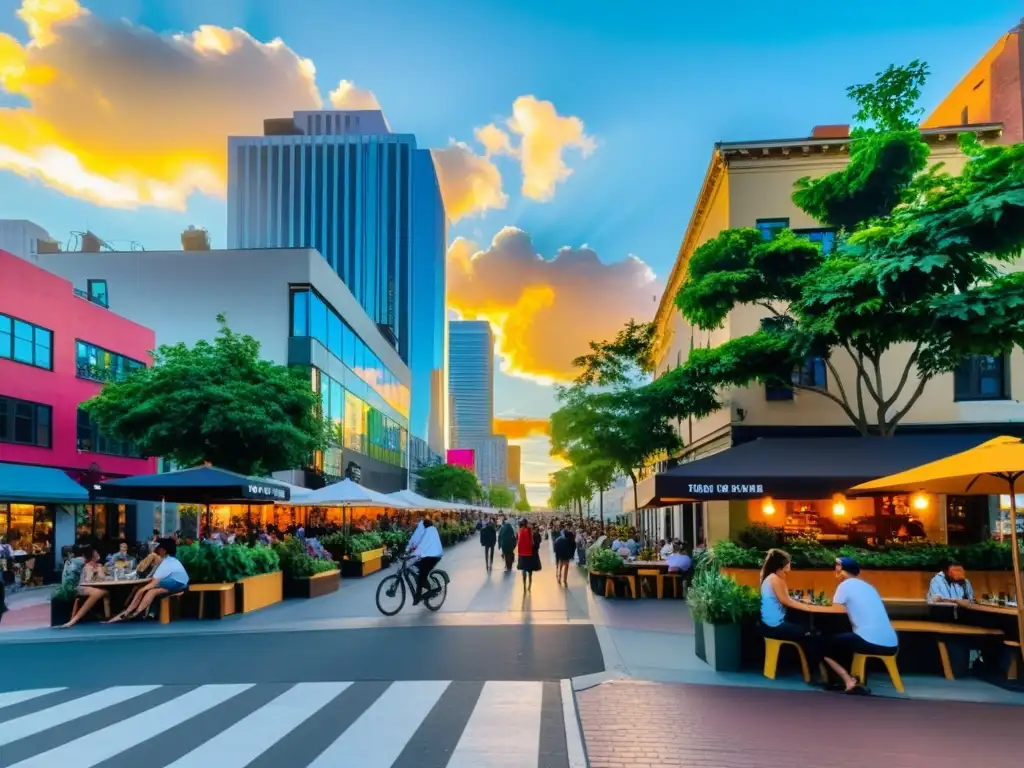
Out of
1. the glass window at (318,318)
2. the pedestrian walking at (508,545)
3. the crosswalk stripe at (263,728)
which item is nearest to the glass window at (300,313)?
the glass window at (318,318)

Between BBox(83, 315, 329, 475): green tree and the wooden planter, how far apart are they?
995 centimetres

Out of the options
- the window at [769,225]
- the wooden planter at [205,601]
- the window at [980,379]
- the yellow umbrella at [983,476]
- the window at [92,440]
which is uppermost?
the window at [769,225]

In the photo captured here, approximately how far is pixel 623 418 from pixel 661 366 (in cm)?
2375

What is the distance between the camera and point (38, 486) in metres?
26.8

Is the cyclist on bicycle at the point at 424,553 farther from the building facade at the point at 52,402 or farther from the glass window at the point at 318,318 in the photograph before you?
the glass window at the point at 318,318

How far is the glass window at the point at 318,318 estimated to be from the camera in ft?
157

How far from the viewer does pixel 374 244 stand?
152 metres

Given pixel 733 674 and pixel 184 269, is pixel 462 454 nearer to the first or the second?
pixel 184 269

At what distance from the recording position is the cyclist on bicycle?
653 inches

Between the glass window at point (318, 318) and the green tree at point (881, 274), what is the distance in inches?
1079

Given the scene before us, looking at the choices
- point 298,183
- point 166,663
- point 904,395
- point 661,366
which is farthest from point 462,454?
point 166,663

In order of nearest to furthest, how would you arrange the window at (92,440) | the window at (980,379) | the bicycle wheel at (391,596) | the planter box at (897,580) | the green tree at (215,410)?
1. the planter box at (897,580)
2. the bicycle wheel at (391,596)
3. the window at (980,379)
4. the green tree at (215,410)
5. the window at (92,440)

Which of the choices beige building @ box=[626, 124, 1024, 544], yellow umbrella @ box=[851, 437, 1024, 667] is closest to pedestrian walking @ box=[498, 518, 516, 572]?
beige building @ box=[626, 124, 1024, 544]

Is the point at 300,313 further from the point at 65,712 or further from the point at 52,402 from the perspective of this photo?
the point at 65,712
